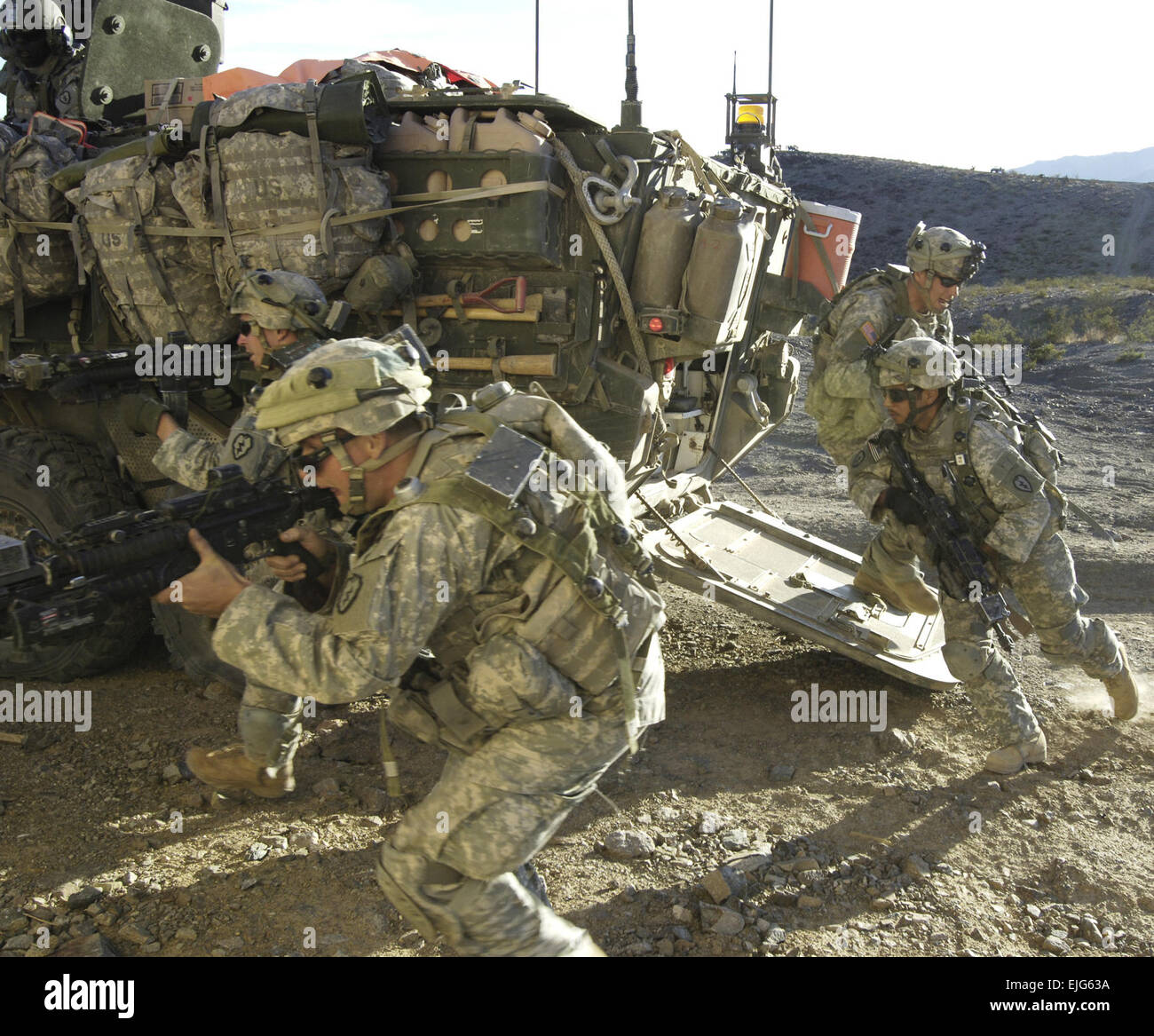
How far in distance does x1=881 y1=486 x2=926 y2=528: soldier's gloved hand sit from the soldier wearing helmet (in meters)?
5.28

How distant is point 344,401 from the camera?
8.63 ft

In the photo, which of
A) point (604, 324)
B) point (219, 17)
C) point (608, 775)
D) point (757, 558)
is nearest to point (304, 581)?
point (608, 775)

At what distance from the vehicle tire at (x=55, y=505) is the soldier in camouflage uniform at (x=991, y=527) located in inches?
145

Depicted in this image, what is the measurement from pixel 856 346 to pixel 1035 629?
66.0 inches

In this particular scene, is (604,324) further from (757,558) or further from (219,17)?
(219,17)

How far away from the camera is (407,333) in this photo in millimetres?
3125

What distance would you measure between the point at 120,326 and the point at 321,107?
1.67 meters

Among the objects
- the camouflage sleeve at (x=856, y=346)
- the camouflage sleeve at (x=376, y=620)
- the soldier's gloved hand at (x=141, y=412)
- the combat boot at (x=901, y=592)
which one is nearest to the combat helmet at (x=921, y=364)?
the camouflage sleeve at (x=856, y=346)

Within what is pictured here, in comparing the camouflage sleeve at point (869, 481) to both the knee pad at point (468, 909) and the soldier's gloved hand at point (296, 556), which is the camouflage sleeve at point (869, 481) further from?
the knee pad at point (468, 909)

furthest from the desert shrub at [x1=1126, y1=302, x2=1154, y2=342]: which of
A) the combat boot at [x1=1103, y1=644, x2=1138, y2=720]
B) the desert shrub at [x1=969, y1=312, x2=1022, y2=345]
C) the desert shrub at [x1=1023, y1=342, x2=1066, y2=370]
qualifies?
the combat boot at [x1=1103, y1=644, x2=1138, y2=720]

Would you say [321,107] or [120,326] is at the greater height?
[321,107]

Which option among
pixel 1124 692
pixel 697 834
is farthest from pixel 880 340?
pixel 697 834

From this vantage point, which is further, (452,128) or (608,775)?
(452,128)

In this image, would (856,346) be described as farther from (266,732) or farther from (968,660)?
(266,732)
